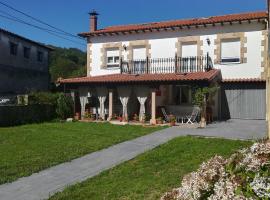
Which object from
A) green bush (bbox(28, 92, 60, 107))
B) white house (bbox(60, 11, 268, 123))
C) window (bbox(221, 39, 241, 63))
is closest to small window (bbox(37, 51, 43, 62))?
white house (bbox(60, 11, 268, 123))

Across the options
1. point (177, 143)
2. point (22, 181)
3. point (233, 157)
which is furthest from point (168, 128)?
point (233, 157)

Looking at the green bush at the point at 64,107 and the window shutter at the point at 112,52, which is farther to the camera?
the window shutter at the point at 112,52

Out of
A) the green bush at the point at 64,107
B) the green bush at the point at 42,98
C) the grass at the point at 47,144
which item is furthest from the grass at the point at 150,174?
the green bush at the point at 42,98

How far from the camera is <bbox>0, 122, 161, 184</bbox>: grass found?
31.9ft

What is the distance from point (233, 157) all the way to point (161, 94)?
60.1 feet

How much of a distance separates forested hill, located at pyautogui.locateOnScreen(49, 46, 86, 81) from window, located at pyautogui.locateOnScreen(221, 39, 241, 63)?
108 feet

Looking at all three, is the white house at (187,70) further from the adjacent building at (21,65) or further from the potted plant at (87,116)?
the adjacent building at (21,65)

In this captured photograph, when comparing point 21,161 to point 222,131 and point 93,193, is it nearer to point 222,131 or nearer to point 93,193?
point 93,193

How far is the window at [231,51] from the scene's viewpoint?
20.8m

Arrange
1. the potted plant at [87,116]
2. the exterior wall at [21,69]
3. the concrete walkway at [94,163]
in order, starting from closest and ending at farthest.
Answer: the concrete walkway at [94,163] → the potted plant at [87,116] → the exterior wall at [21,69]

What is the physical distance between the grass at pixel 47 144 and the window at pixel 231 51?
685cm

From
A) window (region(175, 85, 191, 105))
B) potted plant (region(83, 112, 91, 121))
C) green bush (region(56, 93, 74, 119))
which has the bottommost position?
potted plant (region(83, 112, 91, 121))

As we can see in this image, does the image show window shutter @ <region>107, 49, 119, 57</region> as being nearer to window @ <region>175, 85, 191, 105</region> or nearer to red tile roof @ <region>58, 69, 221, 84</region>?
red tile roof @ <region>58, 69, 221, 84</region>

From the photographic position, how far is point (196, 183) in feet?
10.6
